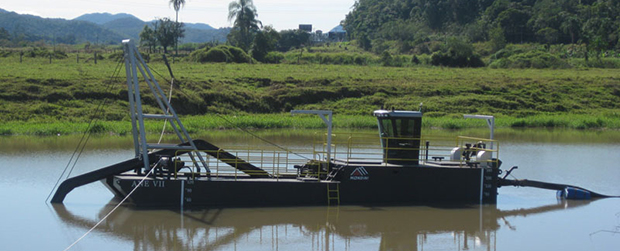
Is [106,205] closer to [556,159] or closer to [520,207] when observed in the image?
[520,207]

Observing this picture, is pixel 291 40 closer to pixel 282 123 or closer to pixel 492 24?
pixel 492 24

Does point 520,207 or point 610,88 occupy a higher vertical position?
point 610,88

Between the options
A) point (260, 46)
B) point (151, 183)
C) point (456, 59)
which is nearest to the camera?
point (151, 183)

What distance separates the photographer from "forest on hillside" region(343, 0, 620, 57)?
326 ft

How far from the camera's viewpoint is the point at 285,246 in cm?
1407

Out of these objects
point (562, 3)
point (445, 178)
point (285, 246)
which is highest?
point (562, 3)

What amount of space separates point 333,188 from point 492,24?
104984 millimetres

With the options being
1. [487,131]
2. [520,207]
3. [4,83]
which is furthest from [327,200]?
[4,83]

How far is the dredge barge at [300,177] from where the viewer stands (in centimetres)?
1639

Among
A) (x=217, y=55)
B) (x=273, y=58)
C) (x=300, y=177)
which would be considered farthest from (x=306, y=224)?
(x=273, y=58)

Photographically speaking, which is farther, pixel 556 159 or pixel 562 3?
pixel 562 3

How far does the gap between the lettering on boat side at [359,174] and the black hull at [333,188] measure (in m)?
0.02

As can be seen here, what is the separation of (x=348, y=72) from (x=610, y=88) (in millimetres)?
22396

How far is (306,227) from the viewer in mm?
15555
